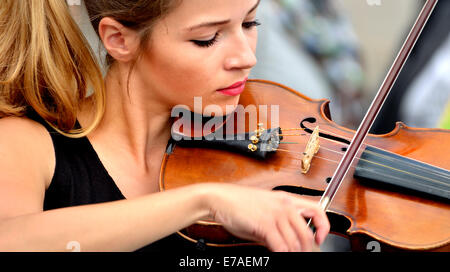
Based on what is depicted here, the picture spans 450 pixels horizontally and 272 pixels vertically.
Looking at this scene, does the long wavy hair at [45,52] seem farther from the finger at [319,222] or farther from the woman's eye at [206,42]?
the finger at [319,222]

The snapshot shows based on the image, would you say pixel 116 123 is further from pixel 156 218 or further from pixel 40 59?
pixel 156 218

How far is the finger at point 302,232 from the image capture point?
1.78 ft

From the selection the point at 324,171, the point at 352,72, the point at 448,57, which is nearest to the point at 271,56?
the point at 352,72

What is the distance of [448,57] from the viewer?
1.10 m

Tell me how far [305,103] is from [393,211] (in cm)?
34

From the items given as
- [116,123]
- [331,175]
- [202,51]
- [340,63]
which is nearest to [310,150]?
[331,175]

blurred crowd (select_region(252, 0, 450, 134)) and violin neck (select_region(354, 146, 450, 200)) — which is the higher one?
blurred crowd (select_region(252, 0, 450, 134))

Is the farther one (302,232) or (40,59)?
(40,59)

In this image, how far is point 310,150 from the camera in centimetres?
78

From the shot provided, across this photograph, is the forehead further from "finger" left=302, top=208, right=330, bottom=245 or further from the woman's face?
"finger" left=302, top=208, right=330, bottom=245

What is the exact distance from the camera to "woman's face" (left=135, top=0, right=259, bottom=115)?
695 millimetres

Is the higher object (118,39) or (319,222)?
(118,39)

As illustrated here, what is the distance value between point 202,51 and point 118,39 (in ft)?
0.52

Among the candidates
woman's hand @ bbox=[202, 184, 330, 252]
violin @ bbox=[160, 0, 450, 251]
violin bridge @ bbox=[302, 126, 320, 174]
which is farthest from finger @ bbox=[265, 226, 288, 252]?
violin bridge @ bbox=[302, 126, 320, 174]
